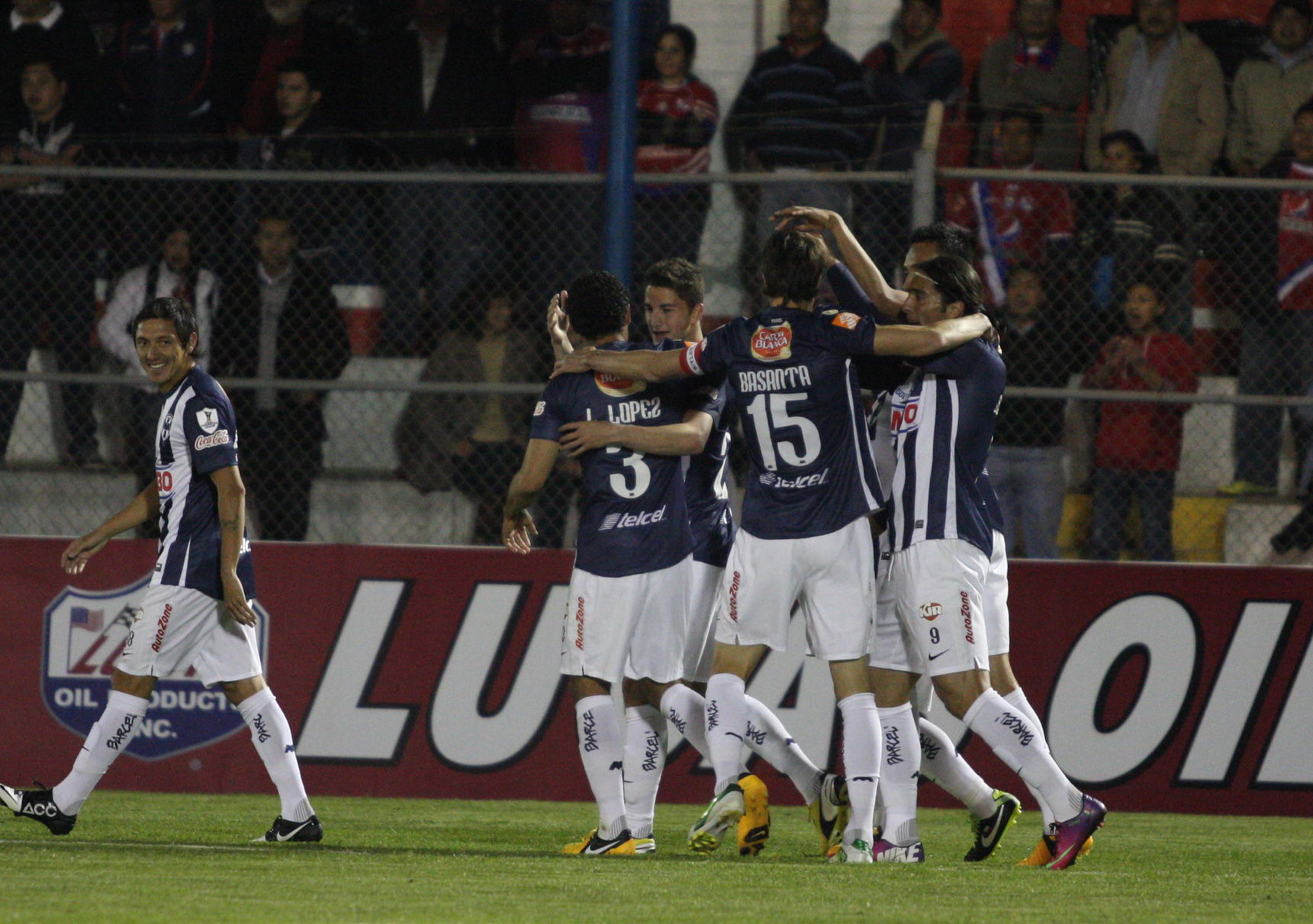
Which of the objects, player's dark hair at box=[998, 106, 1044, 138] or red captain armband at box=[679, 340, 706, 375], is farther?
player's dark hair at box=[998, 106, 1044, 138]

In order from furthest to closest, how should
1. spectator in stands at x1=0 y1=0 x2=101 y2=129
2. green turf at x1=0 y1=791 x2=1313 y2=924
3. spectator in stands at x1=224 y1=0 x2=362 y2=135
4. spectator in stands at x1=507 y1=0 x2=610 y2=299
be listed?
spectator in stands at x1=224 y1=0 x2=362 y2=135 → spectator in stands at x1=507 y1=0 x2=610 y2=299 → spectator in stands at x1=0 y1=0 x2=101 y2=129 → green turf at x1=0 y1=791 x2=1313 y2=924

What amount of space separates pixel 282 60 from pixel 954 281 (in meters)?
6.47

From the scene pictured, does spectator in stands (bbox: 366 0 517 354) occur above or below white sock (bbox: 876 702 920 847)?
above

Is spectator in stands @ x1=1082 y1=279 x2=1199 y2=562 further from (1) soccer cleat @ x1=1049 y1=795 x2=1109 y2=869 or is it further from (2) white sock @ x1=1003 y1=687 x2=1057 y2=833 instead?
(1) soccer cleat @ x1=1049 y1=795 x2=1109 y2=869

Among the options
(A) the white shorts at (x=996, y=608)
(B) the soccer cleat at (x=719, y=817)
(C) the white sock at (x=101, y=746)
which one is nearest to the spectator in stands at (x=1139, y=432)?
(A) the white shorts at (x=996, y=608)

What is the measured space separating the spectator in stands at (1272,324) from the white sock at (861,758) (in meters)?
4.37

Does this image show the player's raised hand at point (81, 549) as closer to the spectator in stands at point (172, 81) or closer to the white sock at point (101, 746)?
the white sock at point (101, 746)

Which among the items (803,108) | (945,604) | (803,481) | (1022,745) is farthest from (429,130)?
(1022,745)

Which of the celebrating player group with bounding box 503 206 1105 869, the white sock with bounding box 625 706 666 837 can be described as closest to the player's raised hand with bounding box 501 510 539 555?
the celebrating player group with bounding box 503 206 1105 869

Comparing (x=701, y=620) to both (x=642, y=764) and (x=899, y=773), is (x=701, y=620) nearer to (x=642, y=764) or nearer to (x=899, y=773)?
(x=642, y=764)

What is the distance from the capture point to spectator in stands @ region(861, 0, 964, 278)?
9730 millimetres

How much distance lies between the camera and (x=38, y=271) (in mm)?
10172

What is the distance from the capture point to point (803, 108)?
10.9m

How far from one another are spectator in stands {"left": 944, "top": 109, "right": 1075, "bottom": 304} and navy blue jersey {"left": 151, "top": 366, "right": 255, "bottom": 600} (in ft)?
16.2
